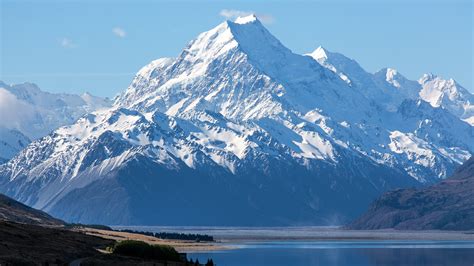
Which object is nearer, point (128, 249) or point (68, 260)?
point (68, 260)

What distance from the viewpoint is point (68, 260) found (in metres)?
174

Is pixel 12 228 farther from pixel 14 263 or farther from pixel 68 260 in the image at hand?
pixel 14 263

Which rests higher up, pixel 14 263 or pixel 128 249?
pixel 128 249

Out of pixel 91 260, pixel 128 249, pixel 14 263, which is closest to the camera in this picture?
pixel 14 263

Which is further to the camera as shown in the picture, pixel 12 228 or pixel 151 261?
pixel 12 228

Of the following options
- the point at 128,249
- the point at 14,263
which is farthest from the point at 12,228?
the point at 14,263

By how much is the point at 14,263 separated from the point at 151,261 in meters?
25.2

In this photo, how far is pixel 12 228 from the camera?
653 ft

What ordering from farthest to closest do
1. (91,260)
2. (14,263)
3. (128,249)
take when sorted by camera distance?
(128,249), (91,260), (14,263)

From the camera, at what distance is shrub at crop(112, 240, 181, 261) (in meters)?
186

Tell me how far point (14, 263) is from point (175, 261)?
104 feet

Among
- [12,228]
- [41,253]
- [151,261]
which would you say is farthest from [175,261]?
[12,228]

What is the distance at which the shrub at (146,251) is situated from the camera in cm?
18588

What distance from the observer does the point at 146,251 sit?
187m
